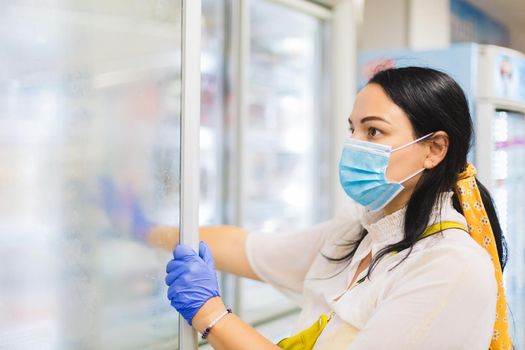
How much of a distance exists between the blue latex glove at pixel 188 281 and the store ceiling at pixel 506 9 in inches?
150

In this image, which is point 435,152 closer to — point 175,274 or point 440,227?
point 440,227

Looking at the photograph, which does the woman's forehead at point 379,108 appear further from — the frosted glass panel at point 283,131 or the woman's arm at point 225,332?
the frosted glass panel at point 283,131

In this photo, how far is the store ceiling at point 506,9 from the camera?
4184 mm

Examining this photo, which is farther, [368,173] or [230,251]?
[230,251]

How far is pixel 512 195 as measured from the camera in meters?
2.56

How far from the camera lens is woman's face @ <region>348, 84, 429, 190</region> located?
1.21 metres

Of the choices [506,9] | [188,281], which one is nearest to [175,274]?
[188,281]

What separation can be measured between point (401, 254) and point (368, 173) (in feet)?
0.69

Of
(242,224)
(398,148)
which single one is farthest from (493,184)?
(398,148)

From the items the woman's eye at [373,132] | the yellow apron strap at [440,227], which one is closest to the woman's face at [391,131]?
the woman's eye at [373,132]

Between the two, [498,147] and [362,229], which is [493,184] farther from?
[362,229]

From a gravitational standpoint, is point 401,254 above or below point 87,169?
below

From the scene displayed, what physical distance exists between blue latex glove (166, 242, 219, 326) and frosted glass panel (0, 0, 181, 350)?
0.23ft

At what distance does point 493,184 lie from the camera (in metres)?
2.23
